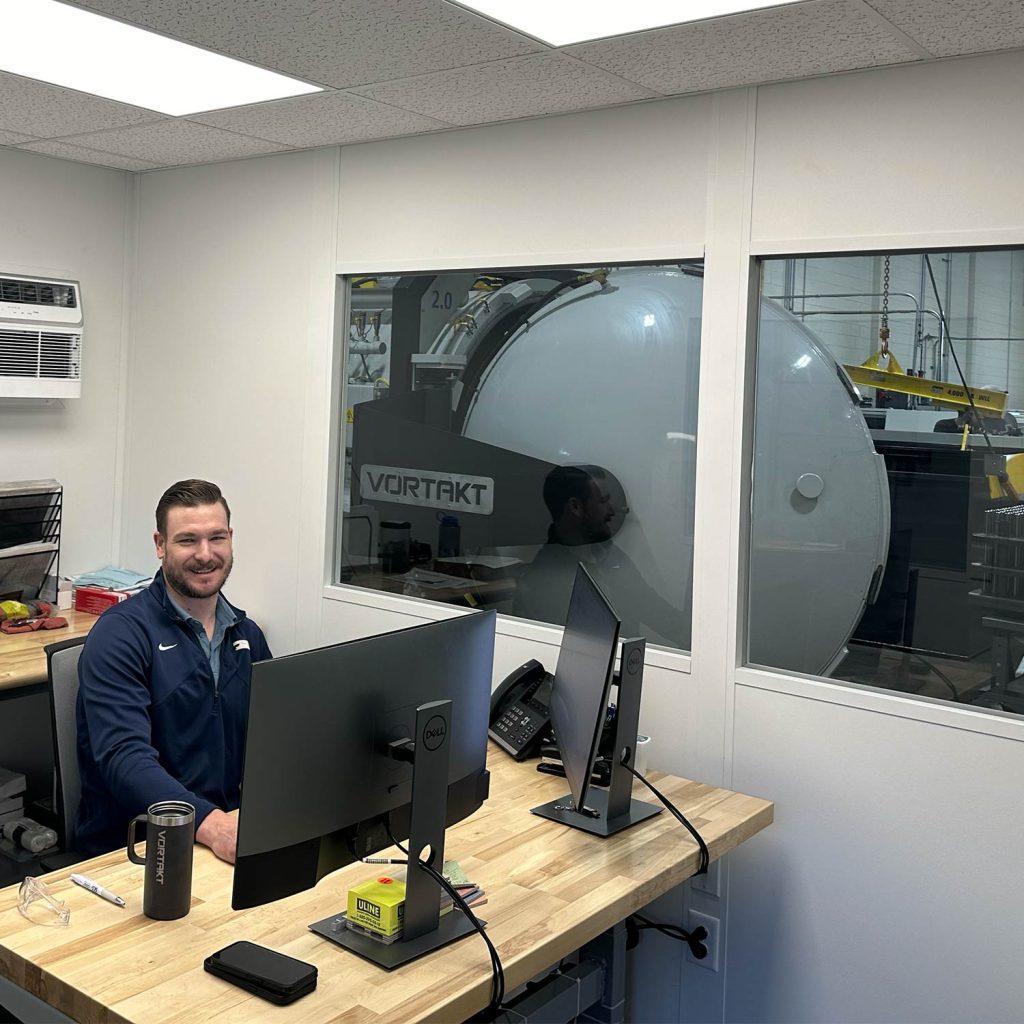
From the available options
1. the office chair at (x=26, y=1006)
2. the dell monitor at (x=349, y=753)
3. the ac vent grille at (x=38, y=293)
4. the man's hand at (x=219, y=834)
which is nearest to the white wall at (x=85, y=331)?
the ac vent grille at (x=38, y=293)

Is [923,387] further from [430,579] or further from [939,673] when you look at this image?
[430,579]

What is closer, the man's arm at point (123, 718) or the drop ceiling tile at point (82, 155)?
the man's arm at point (123, 718)

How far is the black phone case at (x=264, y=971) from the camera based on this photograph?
1672 mm

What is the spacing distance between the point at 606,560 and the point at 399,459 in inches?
33.3

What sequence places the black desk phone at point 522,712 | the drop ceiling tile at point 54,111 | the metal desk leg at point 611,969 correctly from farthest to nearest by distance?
the drop ceiling tile at point 54,111 → the black desk phone at point 522,712 → the metal desk leg at point 611,969

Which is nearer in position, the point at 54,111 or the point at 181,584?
the point at 181,584

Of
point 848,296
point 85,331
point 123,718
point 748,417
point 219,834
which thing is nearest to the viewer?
point 219,834

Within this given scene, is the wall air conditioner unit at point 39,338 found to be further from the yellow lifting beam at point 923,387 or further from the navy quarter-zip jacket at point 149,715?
the yellow lifting beam at point 923,387

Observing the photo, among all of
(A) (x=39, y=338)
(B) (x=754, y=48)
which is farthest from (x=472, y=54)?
(A) (x=39, y=338)

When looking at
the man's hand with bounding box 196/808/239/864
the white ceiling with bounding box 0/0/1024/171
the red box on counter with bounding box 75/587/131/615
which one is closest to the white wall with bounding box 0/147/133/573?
the red box on counter with bounding box 75/587/131/615

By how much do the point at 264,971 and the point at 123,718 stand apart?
2.92ft

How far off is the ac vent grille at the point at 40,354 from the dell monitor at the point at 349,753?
2.68 m

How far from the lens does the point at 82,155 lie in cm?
407

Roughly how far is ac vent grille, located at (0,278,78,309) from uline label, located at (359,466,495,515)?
1.39 m
